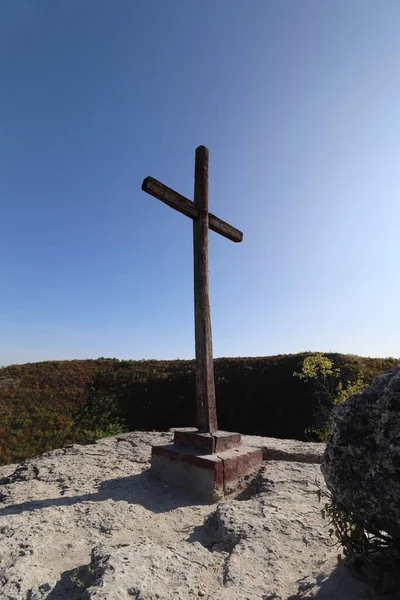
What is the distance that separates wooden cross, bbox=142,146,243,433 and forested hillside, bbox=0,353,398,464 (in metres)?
7.27

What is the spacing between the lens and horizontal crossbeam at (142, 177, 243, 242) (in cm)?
461

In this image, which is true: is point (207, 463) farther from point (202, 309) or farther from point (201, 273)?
point (201, 273)

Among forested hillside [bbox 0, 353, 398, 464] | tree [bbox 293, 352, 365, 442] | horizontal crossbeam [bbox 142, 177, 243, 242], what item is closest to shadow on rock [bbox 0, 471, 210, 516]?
tree [bbox 293, 352, 365, 442]

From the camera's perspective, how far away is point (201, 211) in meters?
5.27

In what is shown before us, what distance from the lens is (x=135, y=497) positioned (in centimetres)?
394

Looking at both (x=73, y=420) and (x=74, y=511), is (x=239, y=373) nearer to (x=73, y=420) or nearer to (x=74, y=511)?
(x=73, y=420)

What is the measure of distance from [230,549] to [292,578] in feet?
1.78

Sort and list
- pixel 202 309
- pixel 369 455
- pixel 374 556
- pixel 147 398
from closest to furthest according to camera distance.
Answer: pixel 369 455
pixel 374 556
pixel 202 309
pixel 147 398

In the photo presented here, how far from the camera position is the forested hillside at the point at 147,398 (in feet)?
40.5

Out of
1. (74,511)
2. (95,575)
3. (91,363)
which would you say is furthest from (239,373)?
(95,575)

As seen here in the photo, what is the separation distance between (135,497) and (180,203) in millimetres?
3728

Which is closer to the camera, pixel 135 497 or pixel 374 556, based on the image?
pixel 374 556

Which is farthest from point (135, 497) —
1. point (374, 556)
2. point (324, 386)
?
point (324, 386)

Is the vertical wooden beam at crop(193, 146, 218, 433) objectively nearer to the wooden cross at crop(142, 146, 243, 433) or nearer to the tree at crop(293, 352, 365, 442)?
the wooden cross at crop(142, 146, 243, 433)
